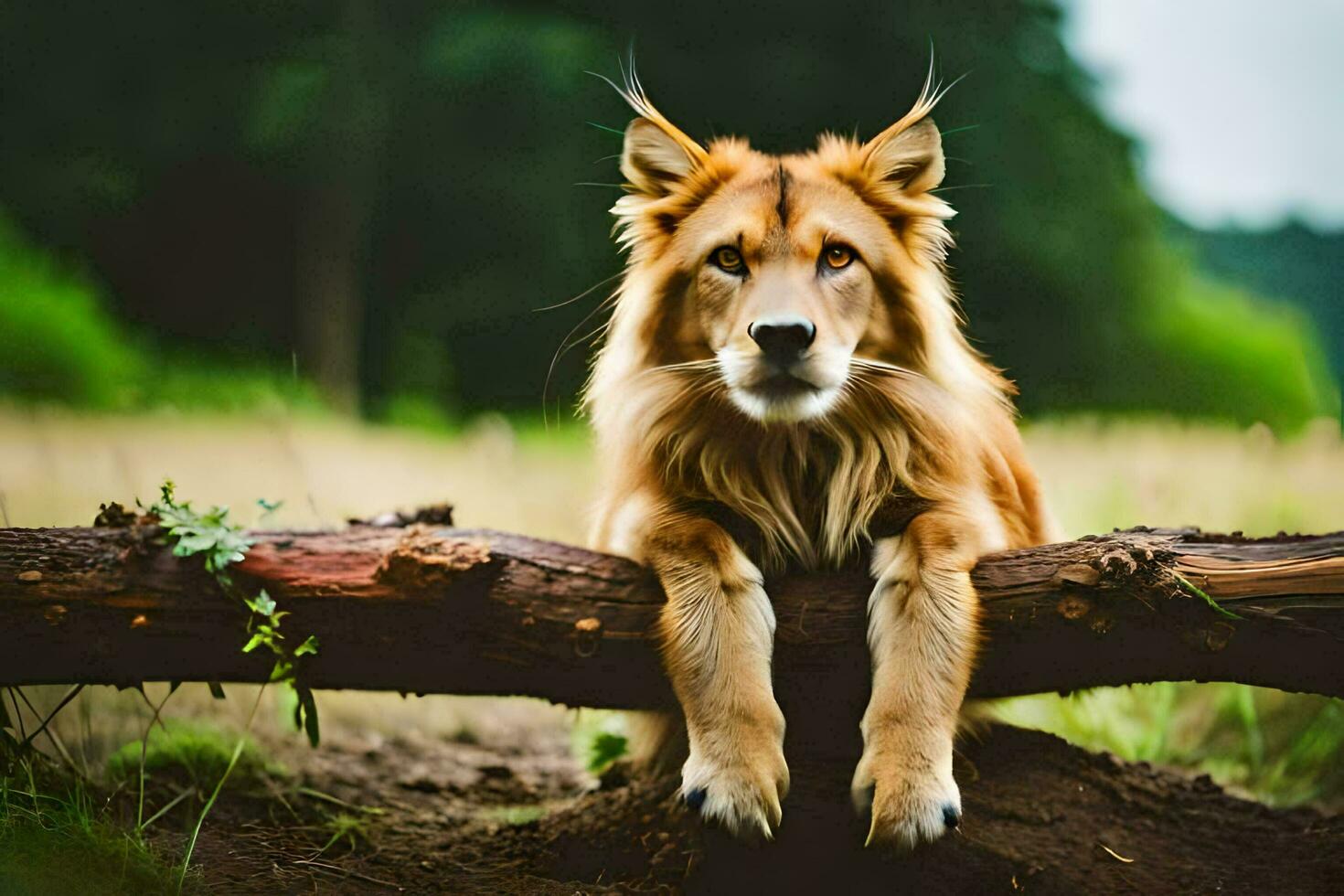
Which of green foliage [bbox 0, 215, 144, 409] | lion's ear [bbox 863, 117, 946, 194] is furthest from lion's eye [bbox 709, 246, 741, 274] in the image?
green foliage [bbox 0, 215, 144, 409]

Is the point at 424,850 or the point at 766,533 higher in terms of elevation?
the point at 766,533

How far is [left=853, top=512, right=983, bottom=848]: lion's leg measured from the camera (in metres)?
2.62

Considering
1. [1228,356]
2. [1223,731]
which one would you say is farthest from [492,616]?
[1228,356]

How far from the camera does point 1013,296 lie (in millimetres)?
8477

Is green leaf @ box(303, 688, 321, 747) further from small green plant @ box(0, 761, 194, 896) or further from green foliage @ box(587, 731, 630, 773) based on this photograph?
green foliage @ box(587, 731, 630, 773)

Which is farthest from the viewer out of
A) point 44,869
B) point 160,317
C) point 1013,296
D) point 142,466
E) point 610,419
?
point 160,317

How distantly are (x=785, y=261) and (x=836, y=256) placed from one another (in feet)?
0.57

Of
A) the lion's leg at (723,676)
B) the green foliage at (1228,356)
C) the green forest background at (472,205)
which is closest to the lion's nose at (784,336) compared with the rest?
the lion's leg at (723,676)

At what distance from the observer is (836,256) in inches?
126

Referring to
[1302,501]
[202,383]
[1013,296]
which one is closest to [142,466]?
[202,383]

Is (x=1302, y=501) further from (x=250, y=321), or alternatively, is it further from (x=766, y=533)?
(x=250, y=321)

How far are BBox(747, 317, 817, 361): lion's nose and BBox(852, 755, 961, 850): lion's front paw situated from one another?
1019 millimetres

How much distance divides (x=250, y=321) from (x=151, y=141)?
202 cm

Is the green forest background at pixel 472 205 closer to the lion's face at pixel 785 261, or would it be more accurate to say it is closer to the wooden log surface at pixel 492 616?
the lion's face at pixel 785 261
